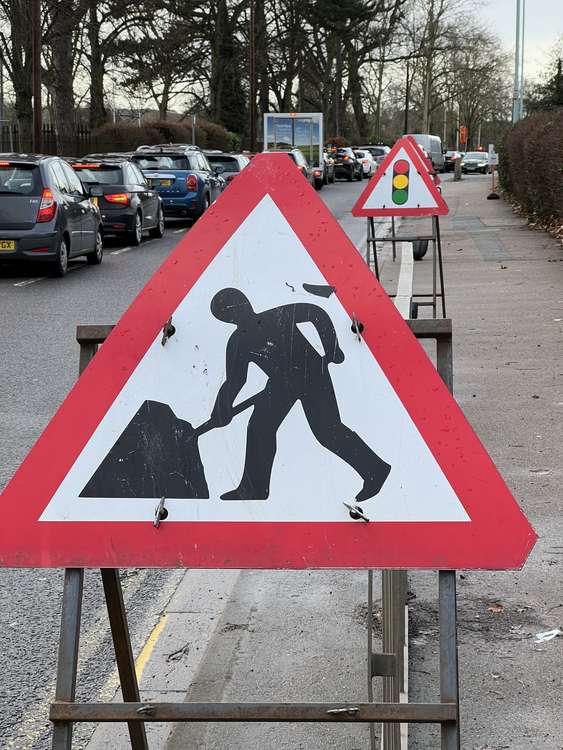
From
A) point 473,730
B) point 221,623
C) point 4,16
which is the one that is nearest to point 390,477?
point 473,730

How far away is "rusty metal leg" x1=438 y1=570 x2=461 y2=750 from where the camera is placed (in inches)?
87.2

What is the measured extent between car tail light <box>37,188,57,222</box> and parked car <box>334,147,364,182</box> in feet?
144

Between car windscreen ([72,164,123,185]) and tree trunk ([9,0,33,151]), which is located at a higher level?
tree trunk ([9,0,33,151])

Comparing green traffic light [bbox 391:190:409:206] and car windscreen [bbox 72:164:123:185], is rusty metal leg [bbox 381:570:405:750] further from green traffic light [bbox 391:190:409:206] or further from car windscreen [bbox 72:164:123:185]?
car windscreen [bbox 72:164:123:185]

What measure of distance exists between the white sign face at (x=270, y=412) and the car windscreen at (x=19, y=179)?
15.5 m

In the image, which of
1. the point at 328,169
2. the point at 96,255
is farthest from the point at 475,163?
the point at 96,255

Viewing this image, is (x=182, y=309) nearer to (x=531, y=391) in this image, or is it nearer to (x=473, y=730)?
(x=473, y=730)

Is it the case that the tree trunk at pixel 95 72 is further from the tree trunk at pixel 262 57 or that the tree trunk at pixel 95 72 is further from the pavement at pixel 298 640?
the pavement at pixel 298 640

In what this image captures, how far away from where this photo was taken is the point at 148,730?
351 centimetres

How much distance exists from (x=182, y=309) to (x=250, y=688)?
165 cm

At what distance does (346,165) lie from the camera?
198 ft

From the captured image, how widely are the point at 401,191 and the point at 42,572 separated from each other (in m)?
6.75

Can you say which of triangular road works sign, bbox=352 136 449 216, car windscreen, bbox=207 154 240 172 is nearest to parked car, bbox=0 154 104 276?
triangular road works sign, bbox=352 136 449 216

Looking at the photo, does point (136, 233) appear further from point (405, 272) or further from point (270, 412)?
point (270, 412)
